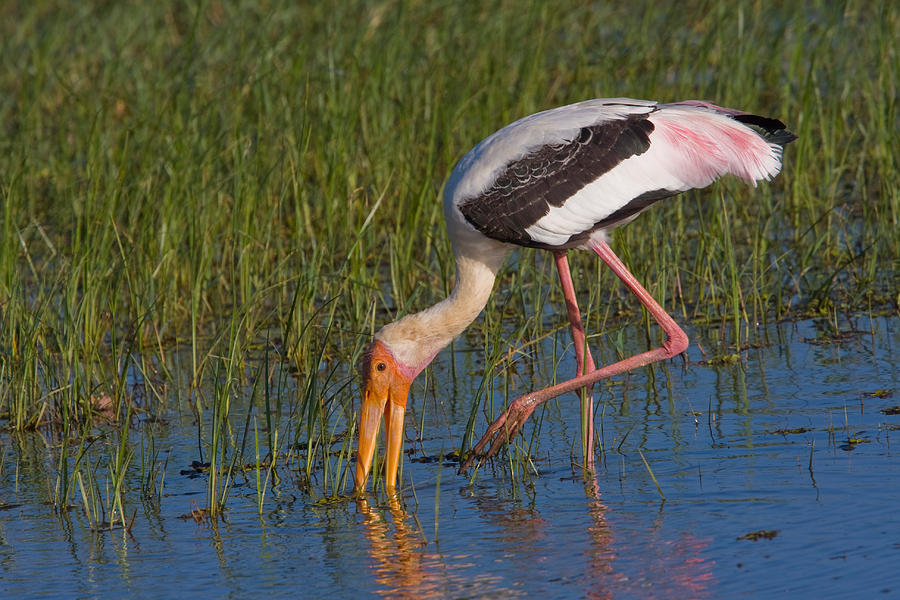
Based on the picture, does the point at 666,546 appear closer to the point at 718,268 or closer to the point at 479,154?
the point at 479,154

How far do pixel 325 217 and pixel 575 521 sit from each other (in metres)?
3.43

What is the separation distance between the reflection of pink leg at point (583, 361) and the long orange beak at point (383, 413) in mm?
700

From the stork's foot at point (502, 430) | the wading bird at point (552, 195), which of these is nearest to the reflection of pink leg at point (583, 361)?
the wading bird at point (552, 195)

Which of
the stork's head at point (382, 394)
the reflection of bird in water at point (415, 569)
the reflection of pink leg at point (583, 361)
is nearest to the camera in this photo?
the reflection of bird in water at point (415, 569)

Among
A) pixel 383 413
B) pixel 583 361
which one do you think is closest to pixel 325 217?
pixel 383 413

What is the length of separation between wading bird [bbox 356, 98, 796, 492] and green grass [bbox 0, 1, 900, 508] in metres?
0.23

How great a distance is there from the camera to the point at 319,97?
8.66 metres

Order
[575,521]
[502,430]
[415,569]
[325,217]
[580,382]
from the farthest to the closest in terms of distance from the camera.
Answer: [325,217] < [580,382] < [502,430] < [575,521] < [415,569]

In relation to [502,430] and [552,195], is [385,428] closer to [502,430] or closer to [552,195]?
[502,430]

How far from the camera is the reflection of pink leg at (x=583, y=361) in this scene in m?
5.17

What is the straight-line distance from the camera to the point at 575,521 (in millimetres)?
4617

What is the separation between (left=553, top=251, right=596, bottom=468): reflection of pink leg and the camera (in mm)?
5172

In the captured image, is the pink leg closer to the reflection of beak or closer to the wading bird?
the wading bird

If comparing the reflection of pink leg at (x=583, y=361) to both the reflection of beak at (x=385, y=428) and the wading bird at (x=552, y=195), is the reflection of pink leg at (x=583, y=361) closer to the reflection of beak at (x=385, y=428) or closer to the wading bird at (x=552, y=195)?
the wading bird at (x=552, y=195)
